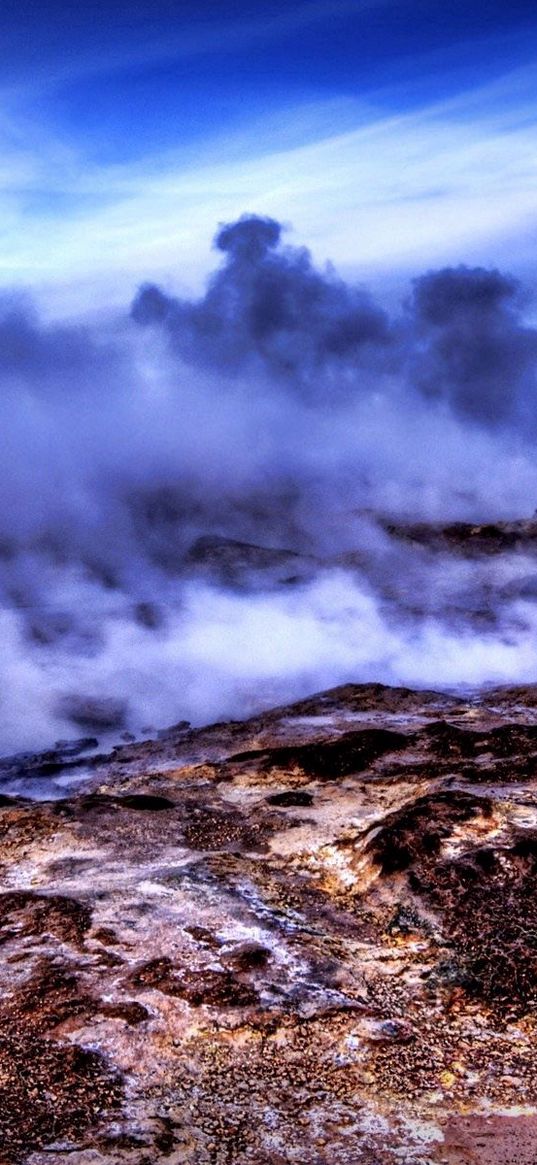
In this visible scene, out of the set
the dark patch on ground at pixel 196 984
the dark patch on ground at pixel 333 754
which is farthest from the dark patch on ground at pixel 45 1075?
the dark patch on ground at pixel 333 754

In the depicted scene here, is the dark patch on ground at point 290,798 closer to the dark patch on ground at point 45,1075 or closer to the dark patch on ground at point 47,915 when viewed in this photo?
the dark patch on ground at point 47,915

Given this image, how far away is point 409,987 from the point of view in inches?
416

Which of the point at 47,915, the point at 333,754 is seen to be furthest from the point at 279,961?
the point at 333,754

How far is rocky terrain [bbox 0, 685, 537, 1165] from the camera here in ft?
27.3

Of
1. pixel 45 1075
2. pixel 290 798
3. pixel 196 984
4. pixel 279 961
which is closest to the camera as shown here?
pixel 45 1075

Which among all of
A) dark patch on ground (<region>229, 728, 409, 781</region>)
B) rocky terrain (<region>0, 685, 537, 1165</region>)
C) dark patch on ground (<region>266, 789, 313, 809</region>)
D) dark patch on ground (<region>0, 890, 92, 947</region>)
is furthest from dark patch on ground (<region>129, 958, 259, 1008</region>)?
dark patch on ground (<region>229, 728, 409, 781</region>)

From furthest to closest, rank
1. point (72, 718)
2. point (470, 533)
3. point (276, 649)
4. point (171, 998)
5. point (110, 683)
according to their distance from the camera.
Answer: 1. point (470, 533)
2. point (276, 649)
3. point (110, 683)
4. point (72, 718)
5. point (171, 998)

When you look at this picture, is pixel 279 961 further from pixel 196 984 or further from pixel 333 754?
pixel 333 754

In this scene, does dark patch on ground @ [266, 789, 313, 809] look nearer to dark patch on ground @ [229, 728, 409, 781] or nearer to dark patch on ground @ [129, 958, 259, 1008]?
dark patch on ground @ [229, 728, 409, 781]

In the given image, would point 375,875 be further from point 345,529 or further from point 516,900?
point 345,529

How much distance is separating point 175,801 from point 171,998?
5.82 metres

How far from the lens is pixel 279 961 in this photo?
1083cm

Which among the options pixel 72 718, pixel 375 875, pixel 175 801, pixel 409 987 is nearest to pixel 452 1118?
pixel 409 987

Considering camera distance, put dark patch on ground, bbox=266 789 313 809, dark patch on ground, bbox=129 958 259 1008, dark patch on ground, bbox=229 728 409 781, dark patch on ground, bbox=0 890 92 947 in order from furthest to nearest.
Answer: dark patch on ground, bbox=229 728 409 781, dark patch on ground, bbox=266 789 313 809, dark patch on ground, bbox=0 890 92 947, dark patch on ground, bbox=129 958 259 1008
